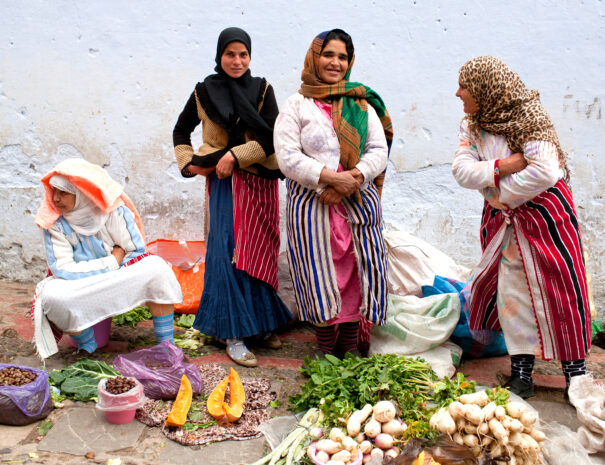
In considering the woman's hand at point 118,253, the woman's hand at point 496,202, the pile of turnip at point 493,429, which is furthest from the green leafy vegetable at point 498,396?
the woman's hand at point 118,253

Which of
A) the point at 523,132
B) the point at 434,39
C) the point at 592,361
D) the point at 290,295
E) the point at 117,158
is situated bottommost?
the point at 592,361

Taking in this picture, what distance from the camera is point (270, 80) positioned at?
4.57 meters

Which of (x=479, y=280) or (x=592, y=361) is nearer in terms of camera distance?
(x=479, y=280)

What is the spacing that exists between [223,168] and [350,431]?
1.71 metres

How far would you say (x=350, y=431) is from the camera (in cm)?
266

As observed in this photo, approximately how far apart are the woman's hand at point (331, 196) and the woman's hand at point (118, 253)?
1319 mm

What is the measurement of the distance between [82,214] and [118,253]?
322 millimetres

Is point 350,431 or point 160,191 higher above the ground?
point 160,191

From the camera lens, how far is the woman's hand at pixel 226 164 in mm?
3549

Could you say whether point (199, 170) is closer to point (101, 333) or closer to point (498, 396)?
point (101, 333)

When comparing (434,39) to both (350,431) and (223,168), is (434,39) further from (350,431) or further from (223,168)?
(350,431)

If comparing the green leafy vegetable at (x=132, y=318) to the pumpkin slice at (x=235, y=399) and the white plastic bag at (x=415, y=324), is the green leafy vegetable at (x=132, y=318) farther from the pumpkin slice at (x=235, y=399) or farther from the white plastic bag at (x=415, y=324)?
the white plastic bag at (x=415, y=324)

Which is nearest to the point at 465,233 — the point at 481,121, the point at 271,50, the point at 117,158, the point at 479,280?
the point at 479,280

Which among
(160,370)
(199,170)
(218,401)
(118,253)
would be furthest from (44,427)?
(199,170)
